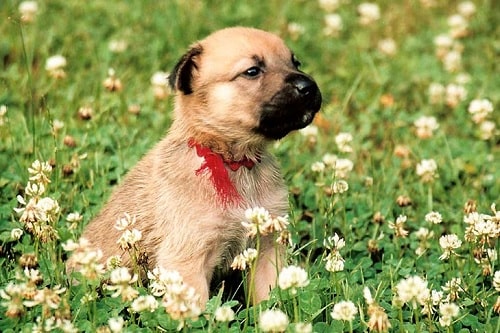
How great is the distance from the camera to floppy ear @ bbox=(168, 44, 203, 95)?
14.0 ft

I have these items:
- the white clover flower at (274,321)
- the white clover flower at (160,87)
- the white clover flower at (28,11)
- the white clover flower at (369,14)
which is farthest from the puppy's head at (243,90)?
the white clover flower at (369,14)

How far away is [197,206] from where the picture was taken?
4074 mm

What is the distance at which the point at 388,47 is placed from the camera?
7.51 meters

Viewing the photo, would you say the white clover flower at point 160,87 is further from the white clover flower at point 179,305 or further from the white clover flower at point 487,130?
the white clover flower at point 179,305

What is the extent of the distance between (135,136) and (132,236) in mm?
2267

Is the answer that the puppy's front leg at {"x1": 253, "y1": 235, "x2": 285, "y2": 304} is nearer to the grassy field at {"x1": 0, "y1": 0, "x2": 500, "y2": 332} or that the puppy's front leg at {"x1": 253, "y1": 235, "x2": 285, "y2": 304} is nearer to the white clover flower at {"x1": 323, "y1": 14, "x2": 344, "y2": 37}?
the grassy field at {"x1": 0, "y1": 0, "x2": 500, "y2": 332}

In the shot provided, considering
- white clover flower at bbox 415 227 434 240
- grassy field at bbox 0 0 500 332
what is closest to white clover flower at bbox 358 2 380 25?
grassy field at bbox 0 0 500 332

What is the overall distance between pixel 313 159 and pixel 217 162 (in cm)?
166

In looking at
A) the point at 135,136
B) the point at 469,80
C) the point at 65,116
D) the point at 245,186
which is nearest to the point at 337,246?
the point at 245,186

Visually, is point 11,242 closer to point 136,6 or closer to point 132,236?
point 132,236

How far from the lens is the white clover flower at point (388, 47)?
7.48 meters

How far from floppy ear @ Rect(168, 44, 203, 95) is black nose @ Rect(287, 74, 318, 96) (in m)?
0.49

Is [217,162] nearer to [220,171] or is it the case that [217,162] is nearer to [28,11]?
[220,171]

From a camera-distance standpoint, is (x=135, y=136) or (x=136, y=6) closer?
(x=135, y=136)
